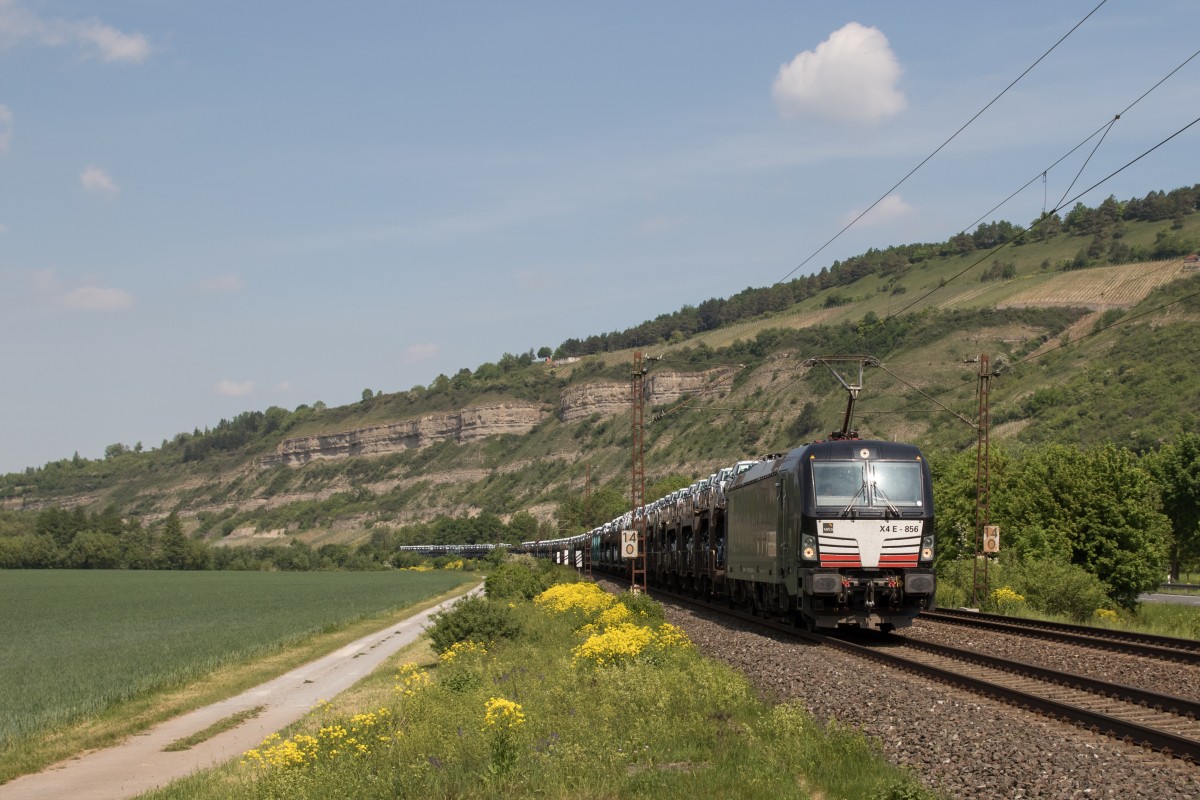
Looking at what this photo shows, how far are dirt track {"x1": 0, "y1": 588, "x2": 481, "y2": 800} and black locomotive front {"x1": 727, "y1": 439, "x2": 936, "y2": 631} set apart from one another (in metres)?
10.0

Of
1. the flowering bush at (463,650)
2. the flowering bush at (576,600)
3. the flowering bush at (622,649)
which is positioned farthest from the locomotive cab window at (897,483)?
the flowering bush at (576,600)

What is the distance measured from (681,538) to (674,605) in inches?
279

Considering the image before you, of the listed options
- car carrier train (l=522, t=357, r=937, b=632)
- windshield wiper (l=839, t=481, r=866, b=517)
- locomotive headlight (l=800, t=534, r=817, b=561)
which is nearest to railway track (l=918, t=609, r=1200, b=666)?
car carrier train (l=522, t=357, r=937, b=632)

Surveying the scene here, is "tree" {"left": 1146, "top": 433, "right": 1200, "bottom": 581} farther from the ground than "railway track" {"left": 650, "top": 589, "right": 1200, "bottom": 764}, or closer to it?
farther from the ground

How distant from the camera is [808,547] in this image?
2422cm

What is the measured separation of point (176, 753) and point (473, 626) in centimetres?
1108

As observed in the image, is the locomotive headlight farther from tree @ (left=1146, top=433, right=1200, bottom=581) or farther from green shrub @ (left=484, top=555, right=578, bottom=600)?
tree @ (left=1146, top=433, right=1200, bottom=581)

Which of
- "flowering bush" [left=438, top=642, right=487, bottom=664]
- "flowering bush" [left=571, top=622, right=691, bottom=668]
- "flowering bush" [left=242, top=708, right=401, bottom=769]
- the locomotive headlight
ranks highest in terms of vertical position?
the locomotive headlight

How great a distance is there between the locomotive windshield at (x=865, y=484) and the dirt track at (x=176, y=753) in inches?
425

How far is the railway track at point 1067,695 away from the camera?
1224cm

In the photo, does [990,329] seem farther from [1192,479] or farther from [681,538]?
[681,538]

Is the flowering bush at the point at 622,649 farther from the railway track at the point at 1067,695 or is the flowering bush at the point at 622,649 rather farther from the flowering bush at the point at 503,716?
the flowering bush at the point at 503,716

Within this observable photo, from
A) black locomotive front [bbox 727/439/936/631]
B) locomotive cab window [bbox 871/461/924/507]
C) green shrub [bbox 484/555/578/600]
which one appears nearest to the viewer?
black locomotive front [bbox 727/439/936/631]

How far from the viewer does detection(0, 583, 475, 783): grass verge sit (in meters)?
16.7
